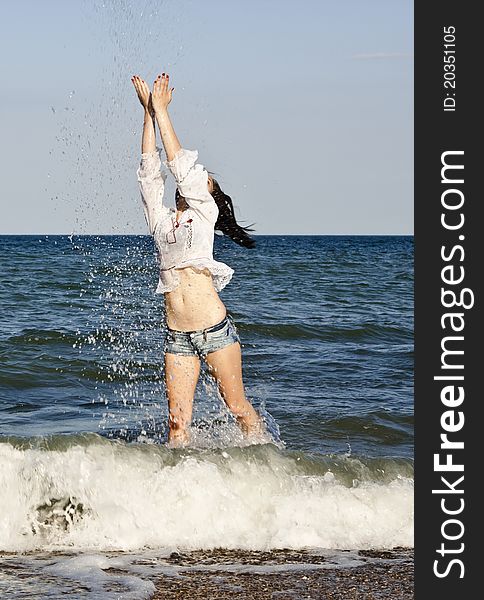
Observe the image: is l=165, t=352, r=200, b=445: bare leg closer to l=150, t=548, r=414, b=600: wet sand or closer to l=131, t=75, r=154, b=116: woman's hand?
l=150, t=548, r=414, b=600: wet sand

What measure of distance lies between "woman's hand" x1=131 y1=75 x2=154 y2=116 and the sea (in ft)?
3.57

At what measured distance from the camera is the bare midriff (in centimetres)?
543

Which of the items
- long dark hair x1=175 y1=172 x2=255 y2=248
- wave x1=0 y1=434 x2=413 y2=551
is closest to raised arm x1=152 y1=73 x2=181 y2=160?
long dark hair x1=175 y1=172 x2=255 y2=248

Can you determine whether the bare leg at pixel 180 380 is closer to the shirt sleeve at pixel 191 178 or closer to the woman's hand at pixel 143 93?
the shirt sleeve at pixel 191 178

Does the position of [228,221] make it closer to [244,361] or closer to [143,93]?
[143,93]

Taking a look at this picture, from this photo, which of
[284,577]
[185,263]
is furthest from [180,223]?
[284,577]

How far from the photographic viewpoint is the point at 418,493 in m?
4.70

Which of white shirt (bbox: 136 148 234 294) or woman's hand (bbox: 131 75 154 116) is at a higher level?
woman's hand (bbox: 131 75 154 116)

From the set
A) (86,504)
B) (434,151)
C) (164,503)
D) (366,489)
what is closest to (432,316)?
(434,151)

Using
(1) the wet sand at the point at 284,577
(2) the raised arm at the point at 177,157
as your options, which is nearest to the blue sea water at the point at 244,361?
(2) the raised arm at the point at 177,157

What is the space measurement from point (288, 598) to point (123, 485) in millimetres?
1462

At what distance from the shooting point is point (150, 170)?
540cm

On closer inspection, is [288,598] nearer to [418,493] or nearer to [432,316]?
[418,493]

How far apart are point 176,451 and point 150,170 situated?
5.37 ft
